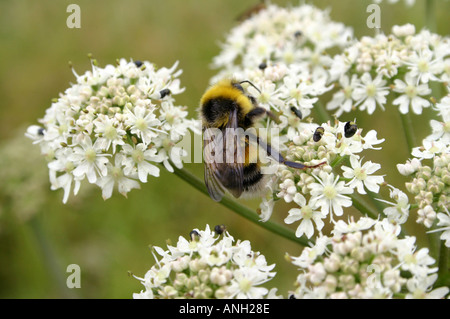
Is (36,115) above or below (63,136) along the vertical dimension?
above

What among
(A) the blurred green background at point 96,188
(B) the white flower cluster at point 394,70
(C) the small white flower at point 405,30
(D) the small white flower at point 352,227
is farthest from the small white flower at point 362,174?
(C) the small white flower at point 405,30

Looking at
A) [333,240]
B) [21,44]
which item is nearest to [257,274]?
[333,240]

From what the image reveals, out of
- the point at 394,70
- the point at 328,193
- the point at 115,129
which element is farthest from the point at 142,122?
the point at 394,70

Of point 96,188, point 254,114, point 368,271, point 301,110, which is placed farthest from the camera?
point 96,188

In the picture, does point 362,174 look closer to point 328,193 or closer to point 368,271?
point 328,193

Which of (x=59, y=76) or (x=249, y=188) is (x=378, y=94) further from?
(x=59, y=76)

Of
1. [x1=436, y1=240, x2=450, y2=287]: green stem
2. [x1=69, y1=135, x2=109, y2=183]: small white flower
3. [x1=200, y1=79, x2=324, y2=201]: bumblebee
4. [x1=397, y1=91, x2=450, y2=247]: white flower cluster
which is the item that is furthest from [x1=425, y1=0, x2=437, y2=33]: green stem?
[x1=69, y1=135, x2=109, y2=183]: small white flower

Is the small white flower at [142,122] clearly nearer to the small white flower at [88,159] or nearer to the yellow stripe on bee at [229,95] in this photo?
the small white flower at [88,159]
